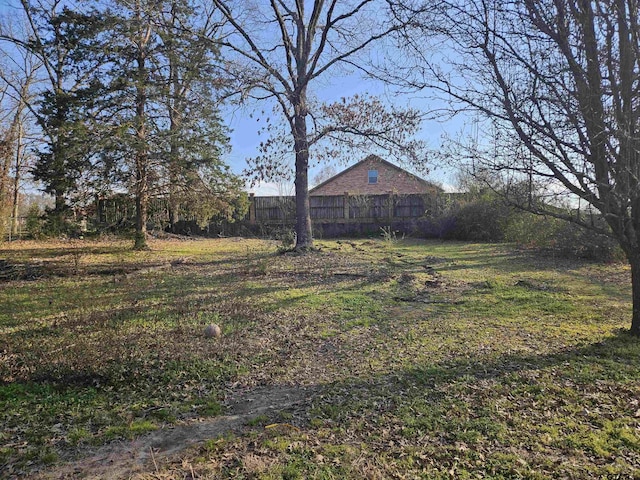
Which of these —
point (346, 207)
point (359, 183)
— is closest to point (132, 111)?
point (346, 207)

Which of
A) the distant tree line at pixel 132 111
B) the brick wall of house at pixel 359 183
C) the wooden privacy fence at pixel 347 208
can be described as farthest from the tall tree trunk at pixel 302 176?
the brick wall of house at pixel 359 183

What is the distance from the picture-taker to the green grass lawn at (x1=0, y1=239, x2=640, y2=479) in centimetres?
247

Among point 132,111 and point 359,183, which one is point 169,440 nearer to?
point 132,111

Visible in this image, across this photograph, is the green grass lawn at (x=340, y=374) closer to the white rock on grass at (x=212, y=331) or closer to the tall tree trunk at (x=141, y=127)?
the white rock on grass at (x=212, y=331)

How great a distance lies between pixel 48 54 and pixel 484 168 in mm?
13745

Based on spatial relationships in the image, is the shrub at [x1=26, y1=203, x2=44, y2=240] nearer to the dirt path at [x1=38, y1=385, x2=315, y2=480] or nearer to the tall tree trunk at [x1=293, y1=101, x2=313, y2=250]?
Result: the tall tree trunk at [x1=293, y1=101, x2=313, y2=250]

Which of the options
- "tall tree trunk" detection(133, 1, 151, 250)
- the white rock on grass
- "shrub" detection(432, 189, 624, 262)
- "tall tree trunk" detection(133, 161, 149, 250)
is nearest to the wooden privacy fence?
"shrub" detection(432, 189, 624, 262)

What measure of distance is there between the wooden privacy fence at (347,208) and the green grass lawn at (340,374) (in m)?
12.3

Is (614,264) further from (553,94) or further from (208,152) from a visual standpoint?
(208,152)

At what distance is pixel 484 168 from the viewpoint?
4.56m

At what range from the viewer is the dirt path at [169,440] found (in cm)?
235

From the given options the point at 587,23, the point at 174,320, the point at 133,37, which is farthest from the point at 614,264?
the point at 133,37

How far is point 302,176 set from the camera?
11945 millimetres

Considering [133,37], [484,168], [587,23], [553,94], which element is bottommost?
[484,168]
